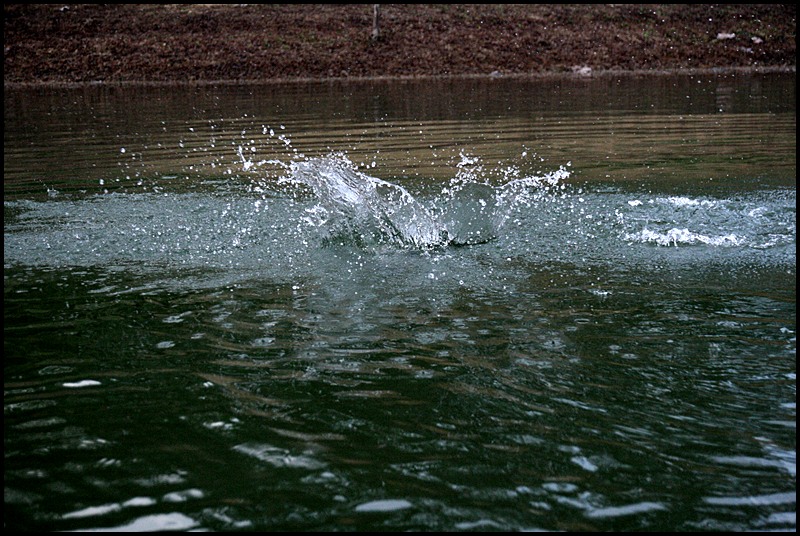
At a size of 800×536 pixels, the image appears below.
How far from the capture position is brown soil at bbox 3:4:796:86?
104 ft

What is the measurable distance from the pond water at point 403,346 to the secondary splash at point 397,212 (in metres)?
0.04

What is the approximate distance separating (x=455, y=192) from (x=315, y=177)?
224 centimetres

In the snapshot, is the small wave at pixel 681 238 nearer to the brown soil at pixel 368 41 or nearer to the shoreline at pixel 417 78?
the shoreline at pixel 417 78

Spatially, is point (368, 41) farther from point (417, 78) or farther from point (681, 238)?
point (681, 238)

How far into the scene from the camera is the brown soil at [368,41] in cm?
3181

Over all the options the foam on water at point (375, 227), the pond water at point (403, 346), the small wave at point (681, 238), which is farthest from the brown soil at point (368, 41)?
the small wave at point (681, 238)

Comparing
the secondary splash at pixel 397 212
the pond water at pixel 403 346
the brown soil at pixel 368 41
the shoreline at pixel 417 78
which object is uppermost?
the brown soil at pixel 368 41

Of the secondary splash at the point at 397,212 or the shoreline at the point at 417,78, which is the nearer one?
the secondary splash at the point at 397,212

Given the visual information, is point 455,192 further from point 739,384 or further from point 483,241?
point 739,384

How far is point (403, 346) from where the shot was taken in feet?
18.5

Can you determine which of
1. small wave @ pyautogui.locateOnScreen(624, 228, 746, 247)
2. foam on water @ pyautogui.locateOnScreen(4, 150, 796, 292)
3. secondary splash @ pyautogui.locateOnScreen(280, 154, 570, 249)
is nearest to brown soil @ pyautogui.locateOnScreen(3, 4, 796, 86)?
foam on water @ pyautogui.locateOnScreen(4, 150, 796, 292)

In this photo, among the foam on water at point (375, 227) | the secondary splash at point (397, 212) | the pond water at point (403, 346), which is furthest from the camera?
the secondary splash at point (397, 212)

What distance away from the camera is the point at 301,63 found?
1282 inches

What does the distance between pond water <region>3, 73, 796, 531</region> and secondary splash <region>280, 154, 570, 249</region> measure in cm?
4
